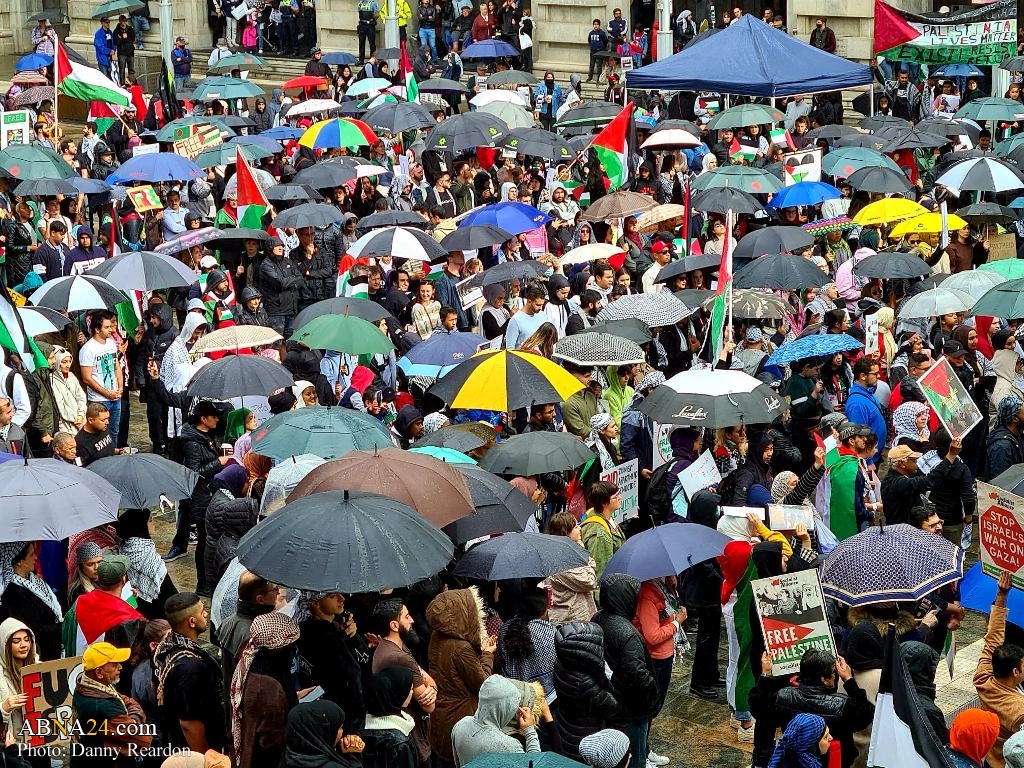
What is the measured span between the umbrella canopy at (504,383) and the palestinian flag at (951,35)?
45.9 feet

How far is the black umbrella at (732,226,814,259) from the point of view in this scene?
1499cm

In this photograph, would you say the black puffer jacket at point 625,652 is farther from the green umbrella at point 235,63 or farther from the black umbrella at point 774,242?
the green umbrella at point 235,63

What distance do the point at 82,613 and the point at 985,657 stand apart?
13.9 ft

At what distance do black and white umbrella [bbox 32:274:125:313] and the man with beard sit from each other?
6221mm

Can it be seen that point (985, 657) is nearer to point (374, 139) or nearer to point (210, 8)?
point (374, 139)

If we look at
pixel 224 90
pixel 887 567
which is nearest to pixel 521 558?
pixel 887 567

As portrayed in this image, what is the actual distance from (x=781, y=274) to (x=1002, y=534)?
6.20 m

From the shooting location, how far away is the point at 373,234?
49.9 ft

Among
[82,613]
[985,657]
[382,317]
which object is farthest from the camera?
[382,317]

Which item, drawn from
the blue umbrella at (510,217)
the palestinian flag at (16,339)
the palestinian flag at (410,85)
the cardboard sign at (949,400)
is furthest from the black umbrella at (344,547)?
the palestinian flag at (410,85)

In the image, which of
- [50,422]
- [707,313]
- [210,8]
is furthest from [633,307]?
[210,8]

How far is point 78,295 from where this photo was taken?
42.8ft

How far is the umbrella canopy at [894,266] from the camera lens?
13.9 m

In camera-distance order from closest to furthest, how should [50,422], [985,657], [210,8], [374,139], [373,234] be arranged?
[985,657]
[50,422]
[373,234]
[374,139]
[210,8]
